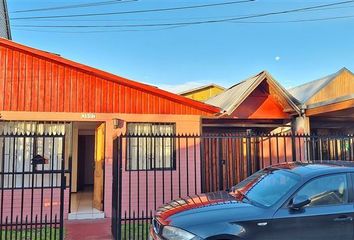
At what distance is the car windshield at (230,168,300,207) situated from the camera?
4.68m

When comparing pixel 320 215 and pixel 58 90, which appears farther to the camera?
pixel 58 90

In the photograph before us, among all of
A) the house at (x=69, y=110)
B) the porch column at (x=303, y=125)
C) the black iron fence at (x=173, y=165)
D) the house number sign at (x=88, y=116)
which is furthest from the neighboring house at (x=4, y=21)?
the porch column at (x=303, y=125)

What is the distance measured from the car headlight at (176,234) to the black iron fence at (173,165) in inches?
99.9

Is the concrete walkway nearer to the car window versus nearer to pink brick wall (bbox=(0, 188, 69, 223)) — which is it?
pink brick wall (bbox=(0, 188, 69, 223))

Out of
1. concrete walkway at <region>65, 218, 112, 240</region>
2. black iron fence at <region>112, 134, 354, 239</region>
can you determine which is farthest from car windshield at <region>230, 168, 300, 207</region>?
concrete walkway at <region>65, 218, 112, 240</region>

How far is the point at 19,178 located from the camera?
9.45 m

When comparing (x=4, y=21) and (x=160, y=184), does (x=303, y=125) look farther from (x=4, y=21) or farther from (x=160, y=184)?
(x=4, y=21)

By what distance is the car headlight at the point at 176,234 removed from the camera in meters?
4.20

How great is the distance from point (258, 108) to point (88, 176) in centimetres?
847

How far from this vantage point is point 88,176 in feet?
53.1

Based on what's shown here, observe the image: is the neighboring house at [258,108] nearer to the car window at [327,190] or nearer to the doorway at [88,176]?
the doorway at [88,176]

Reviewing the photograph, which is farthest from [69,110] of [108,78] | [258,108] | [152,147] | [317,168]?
[317,168]

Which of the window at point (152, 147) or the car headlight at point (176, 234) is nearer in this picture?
the car headlight at point (176, 234)

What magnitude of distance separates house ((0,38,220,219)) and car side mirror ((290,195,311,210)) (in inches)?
209
